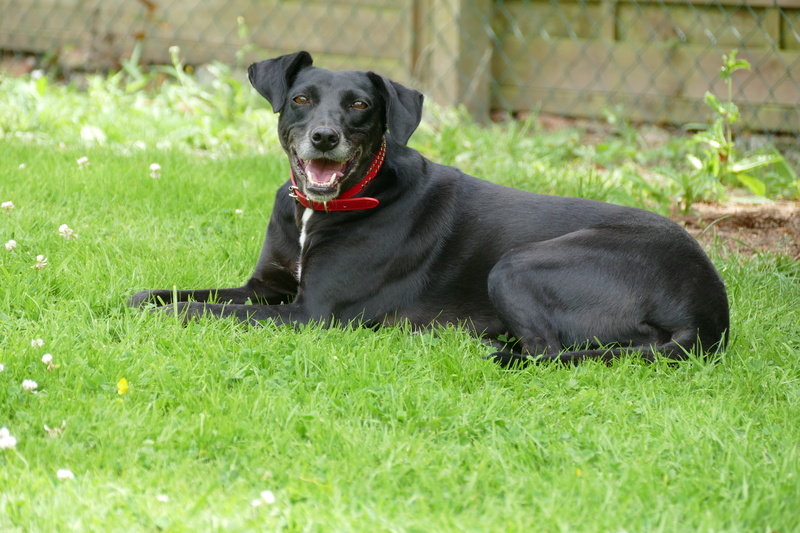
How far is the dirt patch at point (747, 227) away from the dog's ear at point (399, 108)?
6.63 feet

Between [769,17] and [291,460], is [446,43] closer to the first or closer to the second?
[769,17]

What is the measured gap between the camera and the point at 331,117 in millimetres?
3486

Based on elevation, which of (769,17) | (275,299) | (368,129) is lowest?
(275,299)

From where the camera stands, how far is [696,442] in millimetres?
2551

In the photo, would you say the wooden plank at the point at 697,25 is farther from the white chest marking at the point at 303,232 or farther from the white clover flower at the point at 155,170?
the white chest marking at the point at 303,232

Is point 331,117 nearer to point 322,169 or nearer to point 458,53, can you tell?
point 322,169

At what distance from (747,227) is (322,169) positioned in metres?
2.84

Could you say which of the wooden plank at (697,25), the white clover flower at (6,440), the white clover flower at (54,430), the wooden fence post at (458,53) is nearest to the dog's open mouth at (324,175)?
the white clover flower at (54,430)

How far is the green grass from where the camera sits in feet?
7.07

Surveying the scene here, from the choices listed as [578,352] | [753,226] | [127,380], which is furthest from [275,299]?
[753,226]

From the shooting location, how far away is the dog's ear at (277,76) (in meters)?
3.65

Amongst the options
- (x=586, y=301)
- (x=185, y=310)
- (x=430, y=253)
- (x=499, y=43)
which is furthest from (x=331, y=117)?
(x=499, y=43)

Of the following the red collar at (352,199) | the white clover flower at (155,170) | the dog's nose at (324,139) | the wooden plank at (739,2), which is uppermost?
the wooden plank at (739,2)

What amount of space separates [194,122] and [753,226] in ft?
13.0
